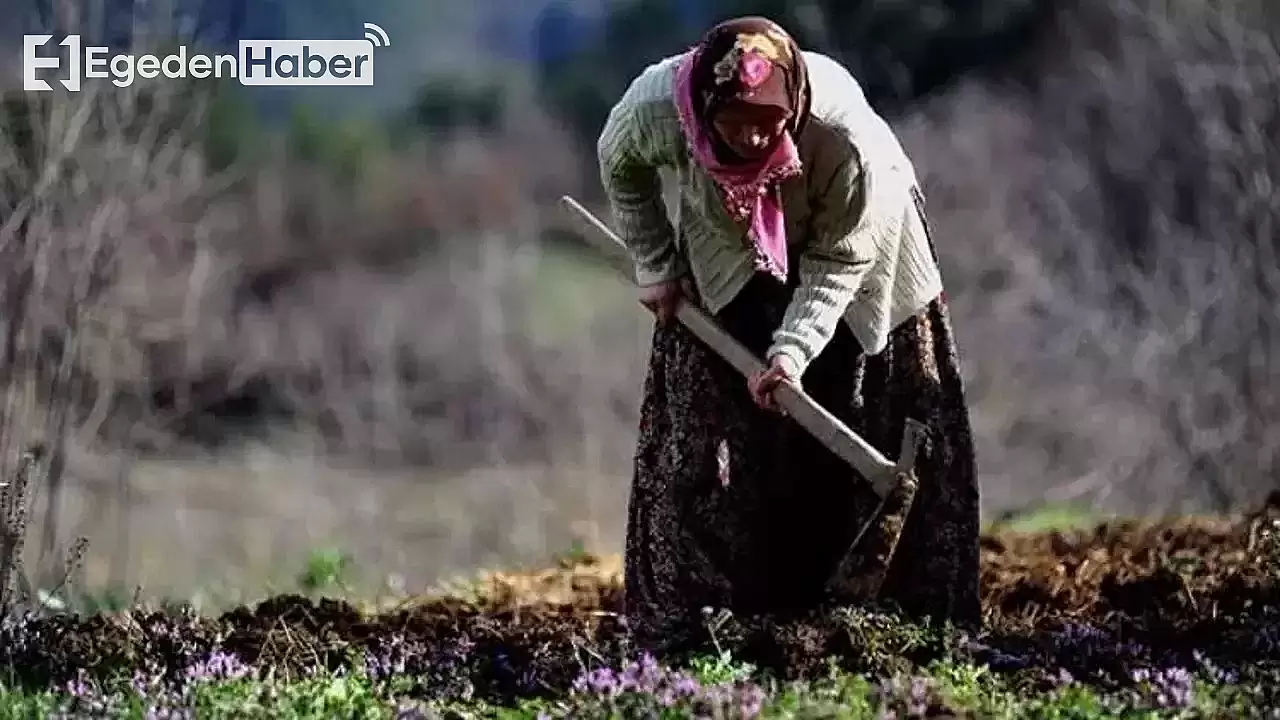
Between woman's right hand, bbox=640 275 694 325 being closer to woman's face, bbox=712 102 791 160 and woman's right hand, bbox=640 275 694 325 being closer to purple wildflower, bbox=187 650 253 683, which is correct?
woman's face, bbox=712 102 791 160

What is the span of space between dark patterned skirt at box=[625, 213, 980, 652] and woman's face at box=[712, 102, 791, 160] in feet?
1.97

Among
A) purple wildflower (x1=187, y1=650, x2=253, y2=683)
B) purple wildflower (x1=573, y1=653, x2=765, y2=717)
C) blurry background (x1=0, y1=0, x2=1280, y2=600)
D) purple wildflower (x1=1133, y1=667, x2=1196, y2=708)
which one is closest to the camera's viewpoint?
purple wildflower (x1=573, y1=653, x2=765, y2=717)

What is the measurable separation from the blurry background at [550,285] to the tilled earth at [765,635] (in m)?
2.62

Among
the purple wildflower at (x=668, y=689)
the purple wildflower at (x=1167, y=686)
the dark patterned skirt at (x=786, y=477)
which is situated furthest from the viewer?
the dark patterned skirt at (x=786, y=477)

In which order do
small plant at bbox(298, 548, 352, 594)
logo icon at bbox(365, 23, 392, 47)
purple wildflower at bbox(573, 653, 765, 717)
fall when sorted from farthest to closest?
1. logo icon at bbox(365, 23, 392, 47)
2. small plant at bbox(298, 548, 352, 594)
3. purple wildflower at bbox(573, 653, 765, 717)

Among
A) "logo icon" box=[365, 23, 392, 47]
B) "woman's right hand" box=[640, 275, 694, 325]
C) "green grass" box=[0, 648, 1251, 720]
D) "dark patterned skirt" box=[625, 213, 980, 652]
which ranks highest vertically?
"logo icon" box=[365, 23, 392, 47]

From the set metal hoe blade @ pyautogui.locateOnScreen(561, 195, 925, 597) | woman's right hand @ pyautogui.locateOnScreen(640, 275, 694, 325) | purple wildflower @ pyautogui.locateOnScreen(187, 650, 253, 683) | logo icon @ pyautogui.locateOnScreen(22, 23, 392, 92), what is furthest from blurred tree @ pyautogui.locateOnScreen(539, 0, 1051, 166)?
purple wildflower @ pyautogui.locateOnScreen(187, 650, 253, 683)

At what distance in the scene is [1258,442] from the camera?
8742 millimetres

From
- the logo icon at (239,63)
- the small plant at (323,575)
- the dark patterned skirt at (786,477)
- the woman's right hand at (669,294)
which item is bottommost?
the small plant at (323,575)

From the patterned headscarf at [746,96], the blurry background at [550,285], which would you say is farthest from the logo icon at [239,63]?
the patterned headscarf at [746,96]

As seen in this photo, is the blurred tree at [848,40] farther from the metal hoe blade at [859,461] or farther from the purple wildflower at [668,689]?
the purple wildflower at [668,689]

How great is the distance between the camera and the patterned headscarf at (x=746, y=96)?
4.04 metres

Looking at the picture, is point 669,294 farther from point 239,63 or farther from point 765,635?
point 239,63

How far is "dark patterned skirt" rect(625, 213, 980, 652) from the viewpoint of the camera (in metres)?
4.71
